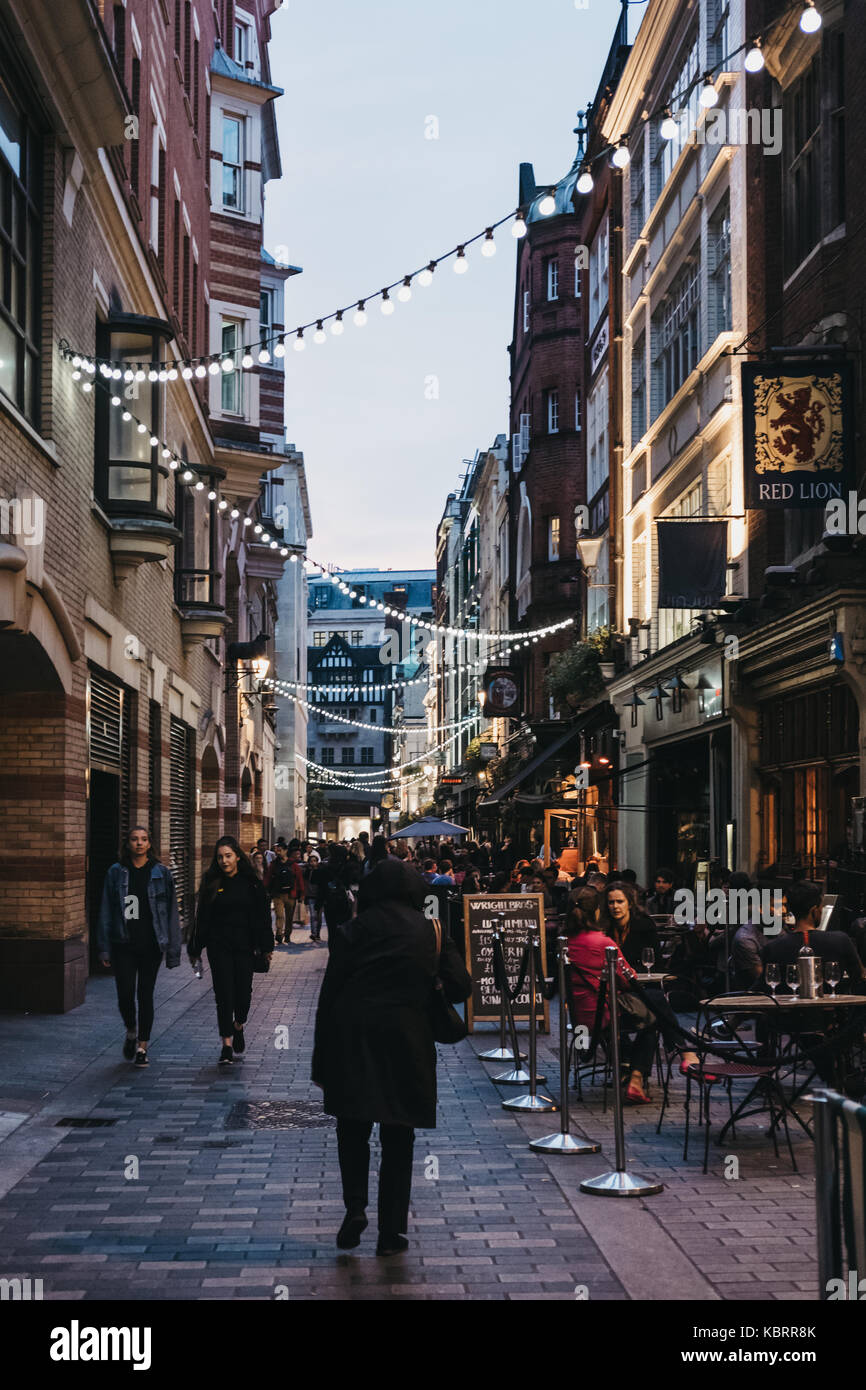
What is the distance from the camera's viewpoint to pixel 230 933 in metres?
12.5

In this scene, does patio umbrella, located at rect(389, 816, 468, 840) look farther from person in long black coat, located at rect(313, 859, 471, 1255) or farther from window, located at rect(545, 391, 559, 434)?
person in long black coat, located at rect(313, 859, 471, 1255)

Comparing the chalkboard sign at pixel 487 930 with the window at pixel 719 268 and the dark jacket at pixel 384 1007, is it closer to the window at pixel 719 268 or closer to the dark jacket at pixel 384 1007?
the dark jacket at pixel 384 1007

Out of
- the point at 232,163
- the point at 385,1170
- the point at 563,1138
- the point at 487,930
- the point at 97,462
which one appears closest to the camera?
the point at 385,1170

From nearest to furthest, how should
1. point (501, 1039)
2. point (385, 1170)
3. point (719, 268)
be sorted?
point (385, 1170)
point (501, 1039)
point (719, 268)

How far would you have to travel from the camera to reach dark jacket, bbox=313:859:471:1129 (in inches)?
267

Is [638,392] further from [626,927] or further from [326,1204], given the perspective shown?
[326,1204]

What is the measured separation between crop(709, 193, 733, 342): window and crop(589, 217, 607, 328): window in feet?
37.3

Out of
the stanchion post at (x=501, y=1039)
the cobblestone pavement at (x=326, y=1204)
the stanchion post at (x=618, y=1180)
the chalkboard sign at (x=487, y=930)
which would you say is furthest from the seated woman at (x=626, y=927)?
the stanchion post at (x=618, y=1180)

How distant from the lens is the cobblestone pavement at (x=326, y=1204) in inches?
247

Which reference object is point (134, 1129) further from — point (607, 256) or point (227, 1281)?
point (607, 256)

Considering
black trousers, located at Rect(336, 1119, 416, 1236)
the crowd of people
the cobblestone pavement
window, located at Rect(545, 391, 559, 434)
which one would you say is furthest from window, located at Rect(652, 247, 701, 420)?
black trousers, located at Rect(336, 1119, 416, 1236)

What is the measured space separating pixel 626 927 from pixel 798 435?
5.80 meters

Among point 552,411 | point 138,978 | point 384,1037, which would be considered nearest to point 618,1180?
point 384,1037

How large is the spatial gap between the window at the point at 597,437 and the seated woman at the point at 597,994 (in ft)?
75.6
